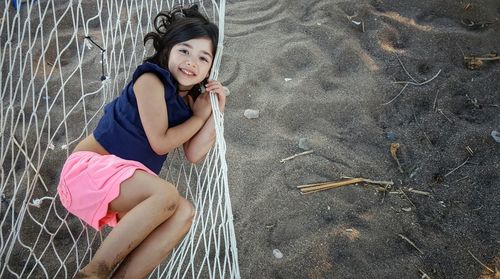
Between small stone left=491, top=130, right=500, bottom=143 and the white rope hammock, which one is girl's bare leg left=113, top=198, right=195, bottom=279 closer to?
the white rope hammock

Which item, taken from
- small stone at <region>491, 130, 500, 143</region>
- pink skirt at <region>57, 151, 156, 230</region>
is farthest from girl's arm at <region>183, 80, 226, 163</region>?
small stone at <region>491, 130, 500, 143</region>

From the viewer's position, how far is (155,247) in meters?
1.05

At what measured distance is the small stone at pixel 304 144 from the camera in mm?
1574

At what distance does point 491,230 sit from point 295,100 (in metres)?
0.75

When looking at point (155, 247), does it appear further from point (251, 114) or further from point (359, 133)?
point (359, 133)

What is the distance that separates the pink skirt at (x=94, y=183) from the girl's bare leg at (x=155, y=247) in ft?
0.42

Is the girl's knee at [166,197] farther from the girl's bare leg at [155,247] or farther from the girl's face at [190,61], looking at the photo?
the girl's face at [190,61]

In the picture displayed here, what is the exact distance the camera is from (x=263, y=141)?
1595 mm

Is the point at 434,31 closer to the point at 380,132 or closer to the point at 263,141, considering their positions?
the point at 380,132

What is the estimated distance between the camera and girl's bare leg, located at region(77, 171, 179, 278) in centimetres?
98

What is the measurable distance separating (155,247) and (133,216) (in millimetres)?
92

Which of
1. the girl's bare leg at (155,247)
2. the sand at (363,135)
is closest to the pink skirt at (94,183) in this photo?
the girl's bare leg at (155,247)

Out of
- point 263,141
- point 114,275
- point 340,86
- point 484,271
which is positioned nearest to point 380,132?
point 340,86

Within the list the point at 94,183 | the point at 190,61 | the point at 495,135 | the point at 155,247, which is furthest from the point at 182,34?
the point at 495,135
